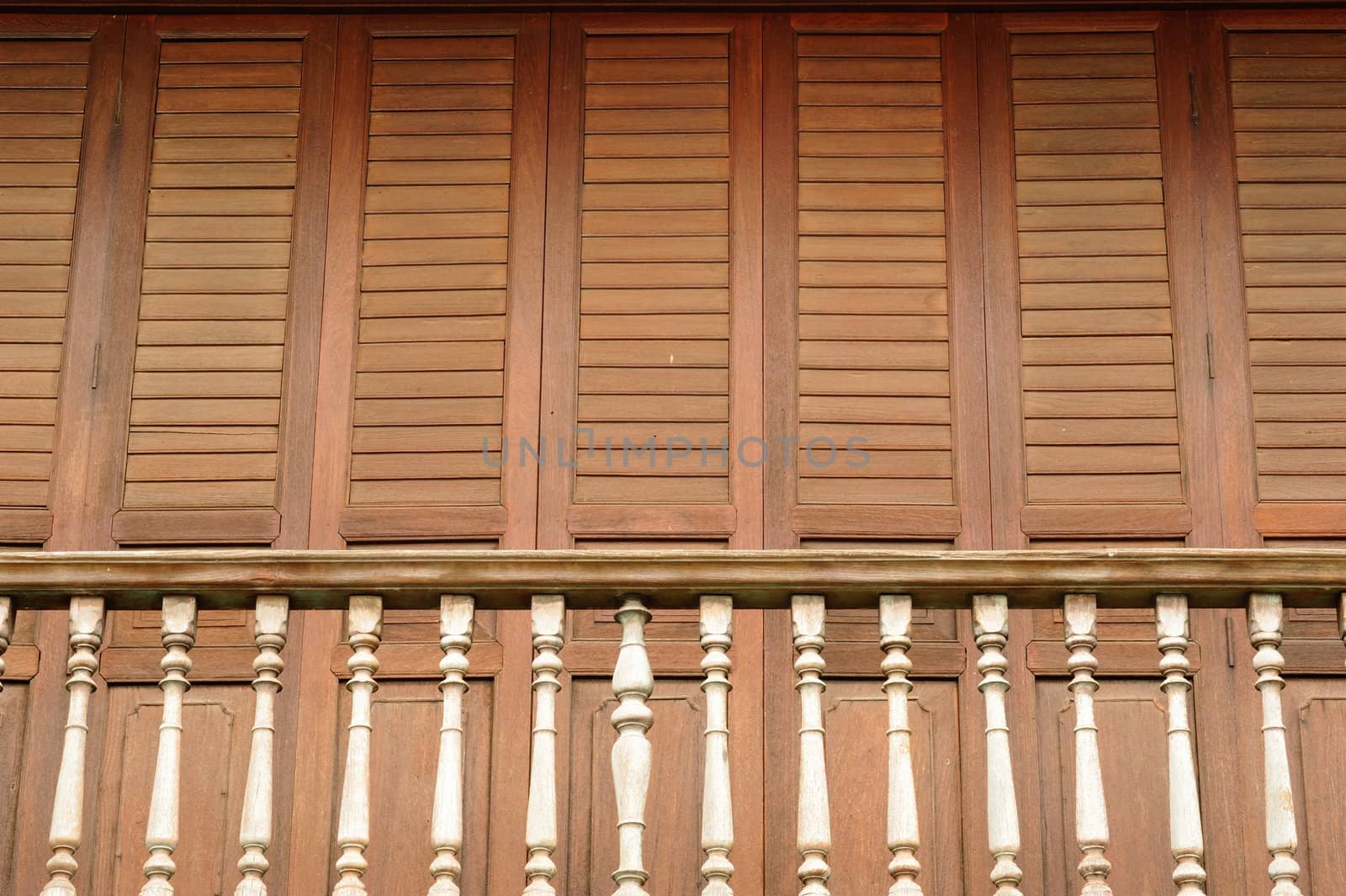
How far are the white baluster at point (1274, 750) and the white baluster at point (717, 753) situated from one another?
125 centimetres

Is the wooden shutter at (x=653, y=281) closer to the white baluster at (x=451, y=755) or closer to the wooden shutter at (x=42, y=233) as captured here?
the white baluster at (x=451, y=755)

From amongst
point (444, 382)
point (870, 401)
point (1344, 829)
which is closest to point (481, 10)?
point (444, 382)

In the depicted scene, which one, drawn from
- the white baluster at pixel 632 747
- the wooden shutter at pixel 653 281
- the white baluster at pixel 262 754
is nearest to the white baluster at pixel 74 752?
the white baluster at pixel 262 754

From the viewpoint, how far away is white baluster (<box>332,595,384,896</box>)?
4.39 metres

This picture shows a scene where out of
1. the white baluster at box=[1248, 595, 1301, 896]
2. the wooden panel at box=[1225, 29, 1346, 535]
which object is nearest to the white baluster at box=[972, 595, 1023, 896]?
the white baluster at box=[1248, 595, 1301, 896]

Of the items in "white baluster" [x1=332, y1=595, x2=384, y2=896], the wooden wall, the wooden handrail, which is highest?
the wooden wall

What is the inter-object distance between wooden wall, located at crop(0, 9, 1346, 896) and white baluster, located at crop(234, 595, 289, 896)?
1295 millimetres

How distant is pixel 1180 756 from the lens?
14.6 ft

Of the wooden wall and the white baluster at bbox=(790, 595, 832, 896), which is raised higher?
the wooden wall

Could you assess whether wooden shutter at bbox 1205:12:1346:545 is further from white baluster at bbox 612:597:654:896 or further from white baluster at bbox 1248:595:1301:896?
white baluster at bbox 612:597:654:896

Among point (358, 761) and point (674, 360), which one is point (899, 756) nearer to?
Answer: point (358, 761)

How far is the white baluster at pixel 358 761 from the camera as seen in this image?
4.39m

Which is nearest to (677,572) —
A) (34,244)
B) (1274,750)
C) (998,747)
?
(998,747)

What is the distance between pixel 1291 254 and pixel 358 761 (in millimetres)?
3603
